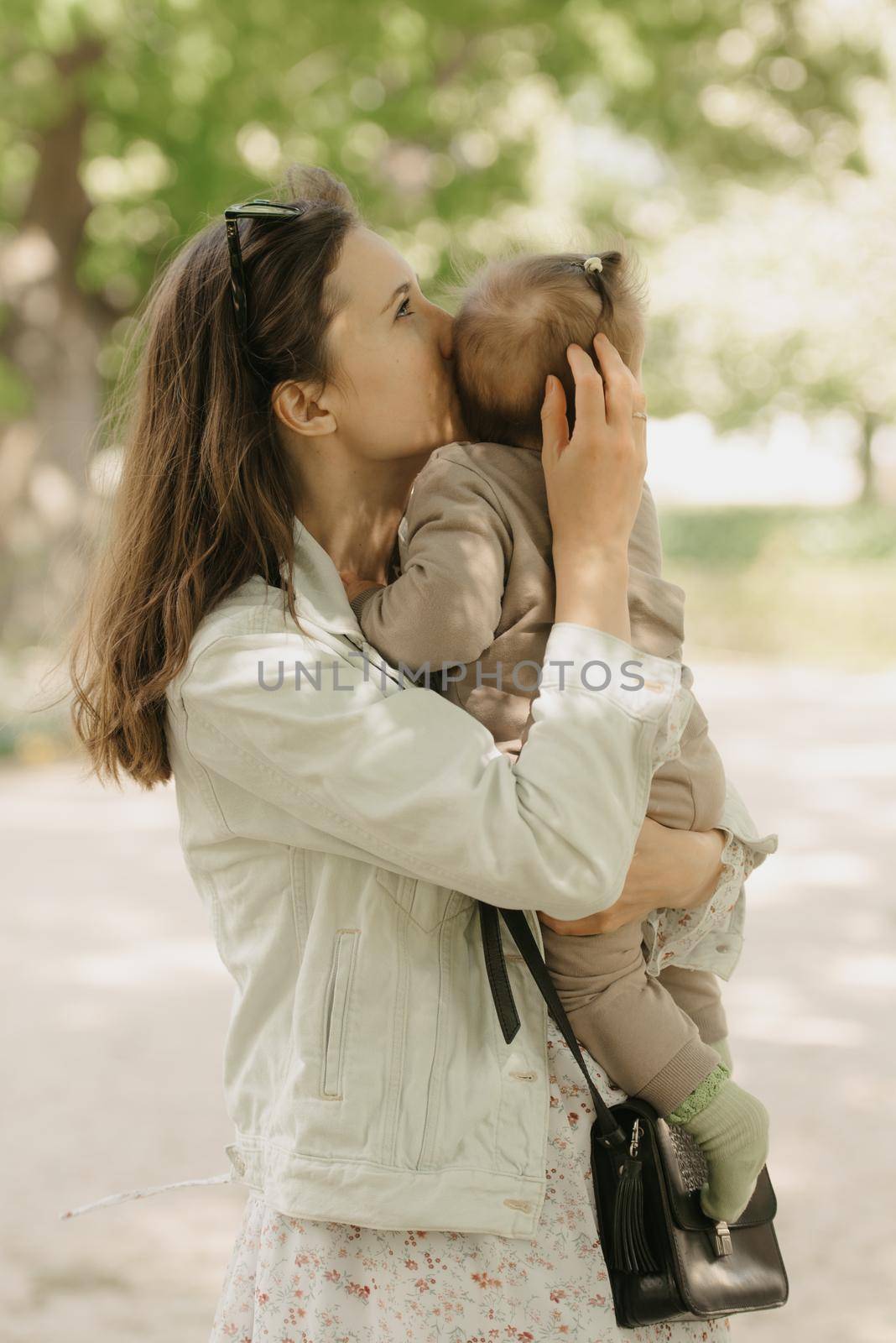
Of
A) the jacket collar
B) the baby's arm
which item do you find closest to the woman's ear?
the jacket collar

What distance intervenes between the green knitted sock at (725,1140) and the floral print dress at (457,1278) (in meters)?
0.14

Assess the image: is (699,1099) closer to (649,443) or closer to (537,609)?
(537,609)

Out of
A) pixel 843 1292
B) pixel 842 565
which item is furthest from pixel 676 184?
→ pixel 843 1292

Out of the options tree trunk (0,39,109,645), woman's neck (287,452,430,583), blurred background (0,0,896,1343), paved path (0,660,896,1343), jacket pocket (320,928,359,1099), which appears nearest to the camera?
jacket pocket (320,928,359,1099)

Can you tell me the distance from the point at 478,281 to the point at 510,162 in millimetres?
9816

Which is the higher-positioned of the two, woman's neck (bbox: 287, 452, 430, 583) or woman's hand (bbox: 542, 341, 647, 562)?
woman's hand (bbox: 542, 341, 647, 562)

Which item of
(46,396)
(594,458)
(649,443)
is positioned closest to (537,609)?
(594,458)

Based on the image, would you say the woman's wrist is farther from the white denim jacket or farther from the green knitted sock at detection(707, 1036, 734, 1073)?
the green knitted sock at detection(707, 1036, 734, 1073)

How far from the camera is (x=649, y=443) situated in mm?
8117

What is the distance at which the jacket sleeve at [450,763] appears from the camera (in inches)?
56.1

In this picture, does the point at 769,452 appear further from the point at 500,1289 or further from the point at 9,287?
the point at 500,1289

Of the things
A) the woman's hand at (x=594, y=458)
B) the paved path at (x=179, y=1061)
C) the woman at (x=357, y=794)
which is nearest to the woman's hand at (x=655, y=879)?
the woman at (x=357, y=794)

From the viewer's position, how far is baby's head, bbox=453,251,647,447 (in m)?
1.74

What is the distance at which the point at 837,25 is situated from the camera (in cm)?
1456
